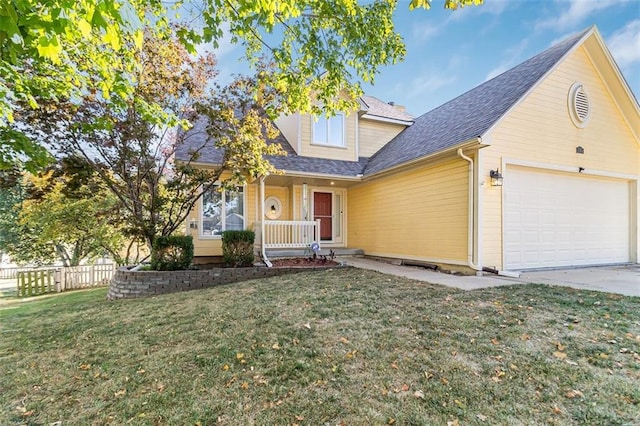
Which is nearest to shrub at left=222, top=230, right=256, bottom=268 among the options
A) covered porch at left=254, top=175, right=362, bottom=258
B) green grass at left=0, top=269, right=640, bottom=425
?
covered porch at left=254, top=175, right=362, bottom=258

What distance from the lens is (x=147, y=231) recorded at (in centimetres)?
830

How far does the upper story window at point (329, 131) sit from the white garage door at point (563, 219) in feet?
19.5

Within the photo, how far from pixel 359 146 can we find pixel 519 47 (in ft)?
20.5

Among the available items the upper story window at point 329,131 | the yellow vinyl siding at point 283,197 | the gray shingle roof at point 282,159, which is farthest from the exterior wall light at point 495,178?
the yellow vinyl siding at point 283,197

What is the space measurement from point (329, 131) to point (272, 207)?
3.54m

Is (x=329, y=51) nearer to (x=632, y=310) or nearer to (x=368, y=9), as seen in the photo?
(x=368, y=9)

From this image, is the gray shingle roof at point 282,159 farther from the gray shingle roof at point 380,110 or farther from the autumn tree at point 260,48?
the autumn tree at point 260,48

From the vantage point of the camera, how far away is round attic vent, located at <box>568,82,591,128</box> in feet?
27.0

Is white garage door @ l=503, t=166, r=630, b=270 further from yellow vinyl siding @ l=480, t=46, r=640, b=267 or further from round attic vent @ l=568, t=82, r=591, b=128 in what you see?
round attic vent @ l=568, t=82, r=591, b=128

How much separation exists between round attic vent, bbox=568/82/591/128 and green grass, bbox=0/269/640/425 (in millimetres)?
5615

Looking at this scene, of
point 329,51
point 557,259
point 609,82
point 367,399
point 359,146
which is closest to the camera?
point 367,399

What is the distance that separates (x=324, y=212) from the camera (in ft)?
39.0

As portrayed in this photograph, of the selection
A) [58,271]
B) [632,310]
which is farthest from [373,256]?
[58,271]

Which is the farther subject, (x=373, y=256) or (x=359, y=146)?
(x=359, y=146)
